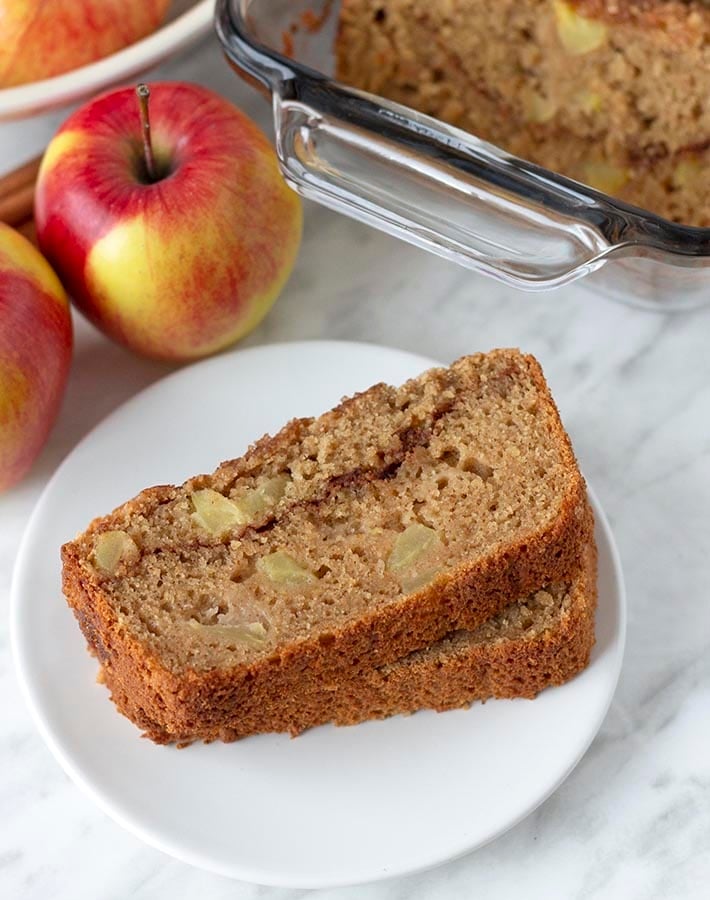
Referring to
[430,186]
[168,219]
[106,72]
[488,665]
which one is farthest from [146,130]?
[488,665]

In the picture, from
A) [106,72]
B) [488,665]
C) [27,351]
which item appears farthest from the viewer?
[106,72]

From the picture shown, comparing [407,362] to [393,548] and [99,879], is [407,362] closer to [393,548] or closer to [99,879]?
[393,548]

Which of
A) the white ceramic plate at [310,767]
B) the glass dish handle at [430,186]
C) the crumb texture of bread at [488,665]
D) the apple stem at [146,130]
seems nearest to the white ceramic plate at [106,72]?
the apple stem at [146,130]

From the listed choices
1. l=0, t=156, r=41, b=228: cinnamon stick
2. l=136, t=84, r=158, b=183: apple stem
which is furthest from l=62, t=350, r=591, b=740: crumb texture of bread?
l=0, t=156, r=41, b=228: cinnamon stick

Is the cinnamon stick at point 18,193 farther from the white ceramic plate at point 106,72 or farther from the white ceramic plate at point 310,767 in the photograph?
the white ceramic plate at point 310,767

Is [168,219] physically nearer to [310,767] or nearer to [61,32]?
[61,32]

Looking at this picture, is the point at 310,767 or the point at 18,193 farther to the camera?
the point at 18,193

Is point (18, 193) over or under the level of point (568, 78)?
under
